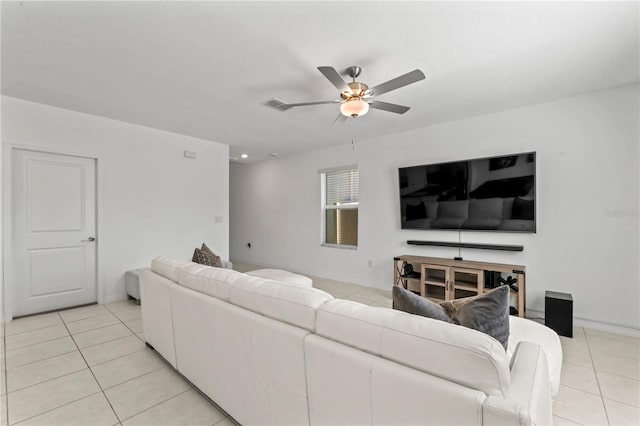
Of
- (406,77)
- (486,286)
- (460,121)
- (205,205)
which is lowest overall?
(486,286)

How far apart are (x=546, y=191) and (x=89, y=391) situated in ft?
15.2

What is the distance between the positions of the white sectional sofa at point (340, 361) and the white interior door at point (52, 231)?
2717 millimetres

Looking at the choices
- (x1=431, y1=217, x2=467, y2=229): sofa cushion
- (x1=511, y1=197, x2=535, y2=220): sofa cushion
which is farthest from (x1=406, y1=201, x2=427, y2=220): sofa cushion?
(x1=511, y1=197, x2=535, y2=220): sofa cushion

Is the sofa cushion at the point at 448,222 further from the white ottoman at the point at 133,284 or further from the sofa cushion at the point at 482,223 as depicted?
the white ottoman at the point at 133,284

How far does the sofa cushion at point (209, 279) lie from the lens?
5.49 feet

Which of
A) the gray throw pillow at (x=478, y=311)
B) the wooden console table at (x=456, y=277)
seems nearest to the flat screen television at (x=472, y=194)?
the wooden console table at (x=456, y=277)

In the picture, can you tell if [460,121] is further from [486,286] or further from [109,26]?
[109,26]

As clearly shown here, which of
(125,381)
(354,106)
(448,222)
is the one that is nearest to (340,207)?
(448,222)

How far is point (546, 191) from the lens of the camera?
3289mm

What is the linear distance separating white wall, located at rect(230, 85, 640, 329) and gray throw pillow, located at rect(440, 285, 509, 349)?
2.80m

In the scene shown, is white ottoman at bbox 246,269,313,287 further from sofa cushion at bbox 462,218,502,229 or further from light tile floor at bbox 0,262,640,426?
sofa cushion at bbox 462,218,502,229

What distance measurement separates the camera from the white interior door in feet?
10.7

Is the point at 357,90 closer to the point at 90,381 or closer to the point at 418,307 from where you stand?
the point at 418,307

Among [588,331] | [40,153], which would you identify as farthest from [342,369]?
[40,153]
